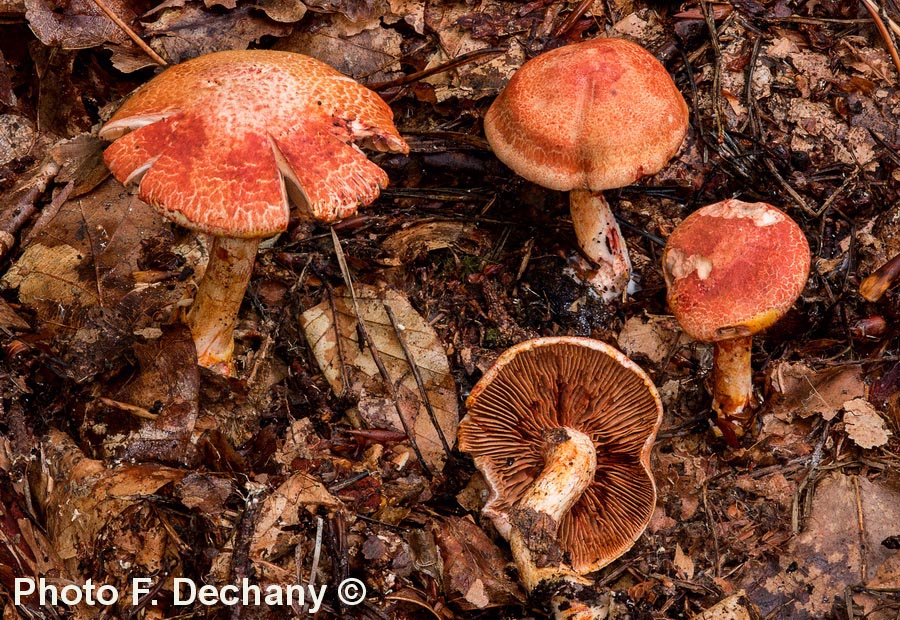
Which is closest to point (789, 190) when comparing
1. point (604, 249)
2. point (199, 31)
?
point (604, 249)

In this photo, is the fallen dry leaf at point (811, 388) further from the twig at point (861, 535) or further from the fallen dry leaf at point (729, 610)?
the fallen dry leaf at point (729, 610)

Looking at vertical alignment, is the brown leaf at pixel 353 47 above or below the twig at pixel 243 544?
above

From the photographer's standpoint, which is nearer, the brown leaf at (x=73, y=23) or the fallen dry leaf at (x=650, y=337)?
the brown leaf at (x=73, y=23)

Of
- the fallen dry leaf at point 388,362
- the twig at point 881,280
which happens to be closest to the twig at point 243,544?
the fallen dry leaf at point 388,362

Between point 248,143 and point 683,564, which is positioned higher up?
point 248,143

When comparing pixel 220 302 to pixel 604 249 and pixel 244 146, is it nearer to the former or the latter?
pixel 244 146

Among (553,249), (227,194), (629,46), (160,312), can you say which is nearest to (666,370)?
(553,249)
